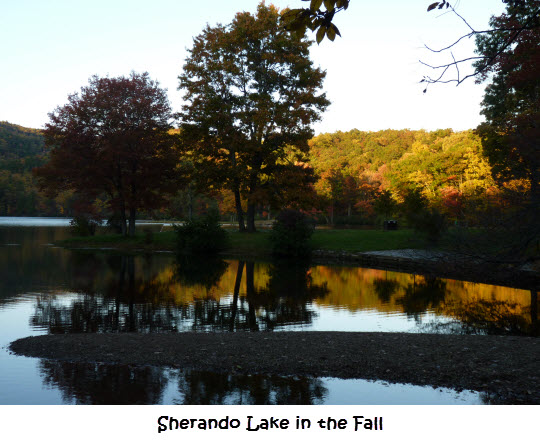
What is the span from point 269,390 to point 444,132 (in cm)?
7885

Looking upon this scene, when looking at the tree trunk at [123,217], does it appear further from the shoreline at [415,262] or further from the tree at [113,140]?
the shoreline at [415,262]

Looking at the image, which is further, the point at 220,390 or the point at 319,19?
the point at 220,390

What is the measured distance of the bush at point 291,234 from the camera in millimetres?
27550

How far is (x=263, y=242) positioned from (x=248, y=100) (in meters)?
10.4

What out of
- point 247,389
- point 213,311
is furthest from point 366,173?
point 247,389

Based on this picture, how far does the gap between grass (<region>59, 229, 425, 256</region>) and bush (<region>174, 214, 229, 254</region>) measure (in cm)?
103

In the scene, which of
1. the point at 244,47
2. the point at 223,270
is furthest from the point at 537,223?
the point at 244,47

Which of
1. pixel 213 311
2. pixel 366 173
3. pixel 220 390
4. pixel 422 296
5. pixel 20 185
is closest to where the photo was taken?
pixel 220 390

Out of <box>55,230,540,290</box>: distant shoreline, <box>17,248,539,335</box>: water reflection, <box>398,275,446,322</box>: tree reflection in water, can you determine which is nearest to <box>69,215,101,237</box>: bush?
<box>55,230,540,290</box>: distant shoreline

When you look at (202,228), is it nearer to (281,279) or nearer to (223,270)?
(223,270)

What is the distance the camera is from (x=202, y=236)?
98.7ft

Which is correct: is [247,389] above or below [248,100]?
below

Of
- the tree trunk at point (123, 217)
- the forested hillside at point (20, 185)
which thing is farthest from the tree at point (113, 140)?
the forested hillside at point (20, 185)

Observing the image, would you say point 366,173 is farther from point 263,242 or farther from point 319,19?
point 319,19
